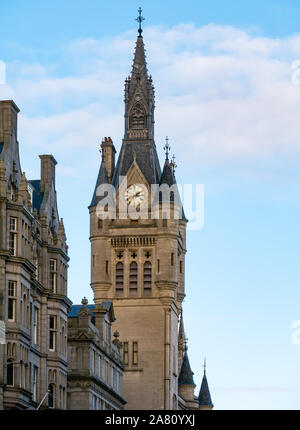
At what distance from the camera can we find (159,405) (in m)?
138

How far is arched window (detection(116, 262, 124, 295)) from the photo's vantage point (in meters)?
144

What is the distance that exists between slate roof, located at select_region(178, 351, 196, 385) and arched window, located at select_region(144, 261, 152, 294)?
28.0 metres

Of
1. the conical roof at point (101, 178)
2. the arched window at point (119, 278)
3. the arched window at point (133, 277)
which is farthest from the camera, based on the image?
the conical roof at point (101, 178)

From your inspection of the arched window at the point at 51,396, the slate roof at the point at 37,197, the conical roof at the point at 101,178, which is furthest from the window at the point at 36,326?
the conical roof at the point at 101,178

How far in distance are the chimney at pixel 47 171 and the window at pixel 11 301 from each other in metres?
13.9

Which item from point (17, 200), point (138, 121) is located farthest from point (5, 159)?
point (138, 121)

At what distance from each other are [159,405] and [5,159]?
219ft

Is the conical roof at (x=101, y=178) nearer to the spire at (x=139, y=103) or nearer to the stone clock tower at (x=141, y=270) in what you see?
the stone clock tower at (x=141, y=270)

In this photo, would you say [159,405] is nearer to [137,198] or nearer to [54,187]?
[137,198]

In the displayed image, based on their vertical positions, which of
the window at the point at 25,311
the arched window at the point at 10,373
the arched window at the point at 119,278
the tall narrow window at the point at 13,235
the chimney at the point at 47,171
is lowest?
the arched window at the point at 10,373

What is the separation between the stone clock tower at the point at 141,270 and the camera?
13988 centimetres

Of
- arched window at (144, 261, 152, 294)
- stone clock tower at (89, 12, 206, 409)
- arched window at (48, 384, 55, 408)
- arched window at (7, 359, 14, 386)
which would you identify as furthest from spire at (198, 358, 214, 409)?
arched window at (7, 359, 14, 386)

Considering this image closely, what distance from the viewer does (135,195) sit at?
479 ft

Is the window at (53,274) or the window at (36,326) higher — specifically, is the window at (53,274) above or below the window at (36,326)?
above
